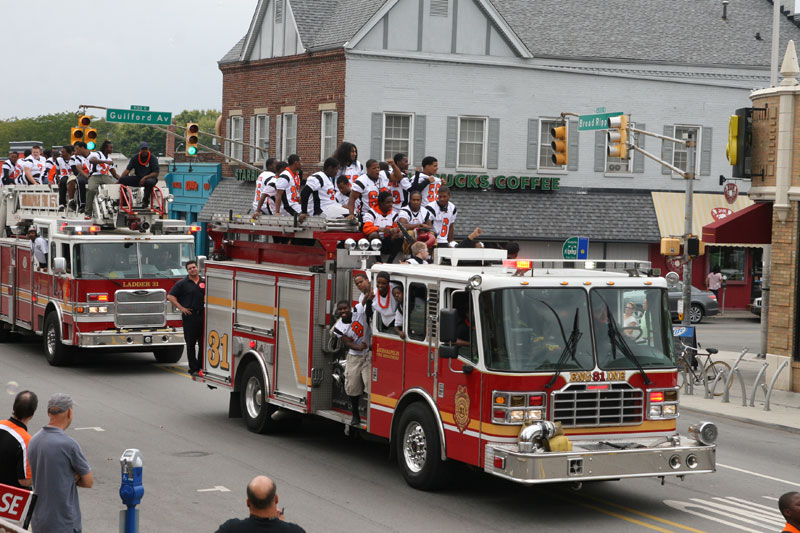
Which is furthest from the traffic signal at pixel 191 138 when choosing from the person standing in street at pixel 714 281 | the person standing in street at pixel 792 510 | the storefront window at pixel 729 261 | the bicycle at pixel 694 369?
the person standing in street at pixel 792 510

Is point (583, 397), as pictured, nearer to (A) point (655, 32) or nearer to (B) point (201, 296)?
(B) point (201, 296)

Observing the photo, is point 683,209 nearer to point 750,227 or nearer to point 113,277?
point 750,227

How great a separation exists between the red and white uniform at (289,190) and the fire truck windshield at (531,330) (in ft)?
18.8

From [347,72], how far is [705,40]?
14107 mm

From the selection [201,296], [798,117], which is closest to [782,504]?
[201,296]

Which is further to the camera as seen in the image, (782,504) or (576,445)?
(576,445)

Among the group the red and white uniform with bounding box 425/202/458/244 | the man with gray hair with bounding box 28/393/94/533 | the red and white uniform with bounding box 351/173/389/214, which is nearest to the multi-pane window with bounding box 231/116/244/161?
the red and white uniform with bounding box 425/202/458/244

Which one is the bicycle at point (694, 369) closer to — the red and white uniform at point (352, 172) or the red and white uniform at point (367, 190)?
the red and white uniform at point (352, 172)

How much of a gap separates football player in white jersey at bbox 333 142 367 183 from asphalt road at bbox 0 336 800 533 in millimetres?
3365

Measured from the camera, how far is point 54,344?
21234 millimetres

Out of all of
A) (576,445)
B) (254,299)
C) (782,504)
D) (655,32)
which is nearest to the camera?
(782,504)

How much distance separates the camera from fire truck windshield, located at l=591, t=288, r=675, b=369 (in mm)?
10742

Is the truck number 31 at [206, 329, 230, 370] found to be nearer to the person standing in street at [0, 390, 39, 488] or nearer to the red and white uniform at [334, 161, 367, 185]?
the red and white uniform at [334, 161, 367, 185]

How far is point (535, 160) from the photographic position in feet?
125
